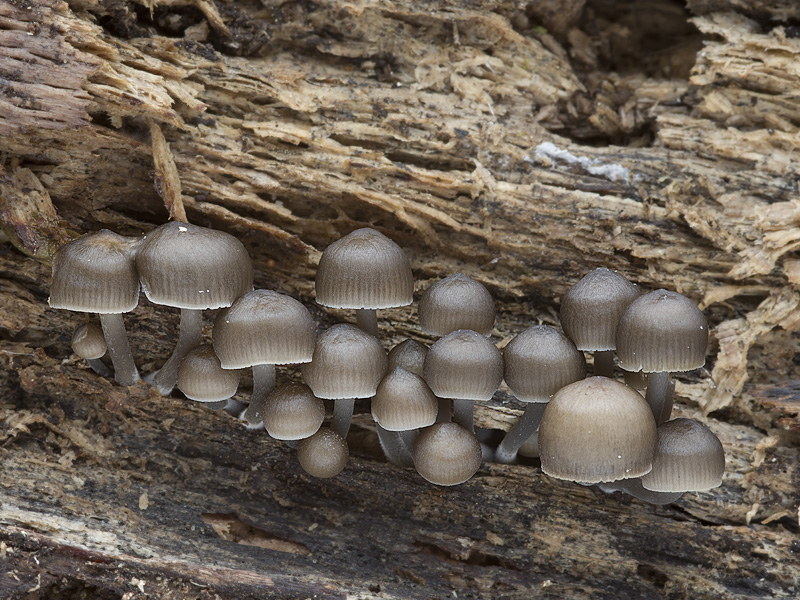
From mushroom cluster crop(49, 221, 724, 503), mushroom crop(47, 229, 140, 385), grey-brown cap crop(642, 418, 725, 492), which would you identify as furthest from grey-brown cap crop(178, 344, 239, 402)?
grey-brown cap crop(642, 418, 725, 492)

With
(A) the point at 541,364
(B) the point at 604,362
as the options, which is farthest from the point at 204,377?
(B) the point at 604,362

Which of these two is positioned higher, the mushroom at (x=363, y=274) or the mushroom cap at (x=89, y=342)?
the mushroom at (x=363, y=274)

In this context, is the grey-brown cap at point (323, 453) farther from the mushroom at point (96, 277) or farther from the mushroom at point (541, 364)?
the mushroom at point (96, 277)

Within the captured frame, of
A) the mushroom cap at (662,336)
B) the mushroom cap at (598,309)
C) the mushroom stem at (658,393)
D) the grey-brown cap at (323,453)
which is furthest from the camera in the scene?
the grey-brown cap at (323,453)

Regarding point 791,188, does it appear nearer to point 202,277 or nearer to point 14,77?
point 202,277

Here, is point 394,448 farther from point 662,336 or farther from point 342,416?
point 662,336

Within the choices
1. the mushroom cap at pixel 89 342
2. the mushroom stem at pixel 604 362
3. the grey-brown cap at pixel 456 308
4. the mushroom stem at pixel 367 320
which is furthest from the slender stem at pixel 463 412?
the mushroom cap at pixel 89 342
